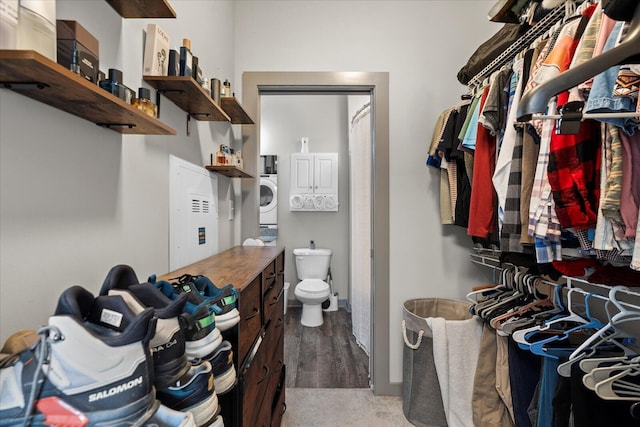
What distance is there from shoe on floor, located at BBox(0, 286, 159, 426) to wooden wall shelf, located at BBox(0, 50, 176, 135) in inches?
14.0

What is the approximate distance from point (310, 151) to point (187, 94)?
105 inches

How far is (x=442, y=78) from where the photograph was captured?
211 centimetres

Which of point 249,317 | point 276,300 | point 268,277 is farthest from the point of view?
point 276,300

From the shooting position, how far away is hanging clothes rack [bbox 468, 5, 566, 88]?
122 cm

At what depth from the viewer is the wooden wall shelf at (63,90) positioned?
45cm

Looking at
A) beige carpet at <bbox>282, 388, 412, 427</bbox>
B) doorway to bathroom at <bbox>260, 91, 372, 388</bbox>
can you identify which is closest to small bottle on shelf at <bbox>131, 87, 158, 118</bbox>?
beige carpet at <bbox>282, 388, 412, 427</bbox>

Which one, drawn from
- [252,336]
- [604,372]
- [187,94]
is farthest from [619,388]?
[187,94]

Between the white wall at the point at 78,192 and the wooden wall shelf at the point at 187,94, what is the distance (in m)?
0.04

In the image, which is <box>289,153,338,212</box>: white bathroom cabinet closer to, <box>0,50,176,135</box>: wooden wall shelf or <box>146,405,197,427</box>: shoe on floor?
<box>0,50,176,135</box>: wooden wall shelf

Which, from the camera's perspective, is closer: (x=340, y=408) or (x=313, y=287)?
(x=340, y=408)

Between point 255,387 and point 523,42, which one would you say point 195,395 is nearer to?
point 255,387

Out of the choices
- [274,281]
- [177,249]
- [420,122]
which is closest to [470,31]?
[420,122]

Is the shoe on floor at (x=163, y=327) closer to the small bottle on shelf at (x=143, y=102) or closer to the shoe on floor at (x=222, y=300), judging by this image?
the shoe on floor at (x=222, y=300)

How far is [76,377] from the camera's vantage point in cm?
39
